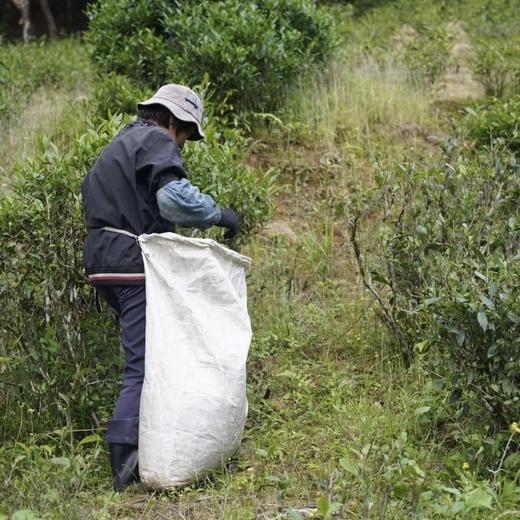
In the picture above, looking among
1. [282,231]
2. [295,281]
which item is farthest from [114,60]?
[295,281]

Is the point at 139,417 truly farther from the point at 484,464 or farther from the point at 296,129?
the point at 296,129

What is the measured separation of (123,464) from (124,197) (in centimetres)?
128

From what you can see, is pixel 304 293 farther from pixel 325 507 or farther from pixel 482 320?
pixel 325 507

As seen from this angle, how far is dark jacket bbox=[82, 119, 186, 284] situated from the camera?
13.7 ft

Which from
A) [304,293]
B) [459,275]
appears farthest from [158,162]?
[304,293]

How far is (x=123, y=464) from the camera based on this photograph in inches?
162

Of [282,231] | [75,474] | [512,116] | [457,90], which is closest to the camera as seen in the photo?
[75,474]

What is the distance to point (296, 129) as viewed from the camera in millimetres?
8070

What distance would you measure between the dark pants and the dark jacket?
0.07 m

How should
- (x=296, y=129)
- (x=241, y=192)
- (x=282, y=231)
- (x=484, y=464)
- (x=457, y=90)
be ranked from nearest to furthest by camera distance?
(x=484, y=464) → (x=241, y=192) → (x=282, y=231) → (x=296, y=129) → (x=457, y=90)

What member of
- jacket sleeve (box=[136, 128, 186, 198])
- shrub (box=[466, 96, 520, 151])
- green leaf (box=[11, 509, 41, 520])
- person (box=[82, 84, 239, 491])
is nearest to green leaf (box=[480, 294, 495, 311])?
person (box=[82, 84, 239, 491])

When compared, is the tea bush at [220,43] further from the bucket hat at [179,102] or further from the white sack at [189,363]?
the white sack at [189,363]

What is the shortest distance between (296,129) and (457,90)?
2.51m

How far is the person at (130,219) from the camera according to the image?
411cm
